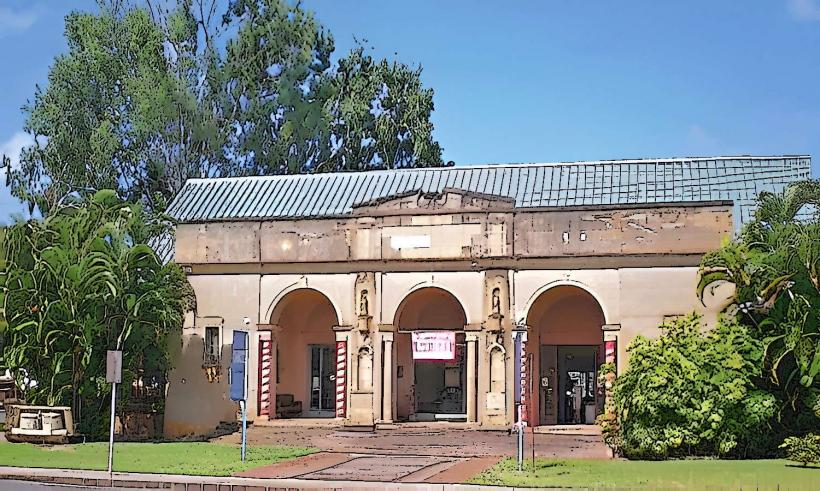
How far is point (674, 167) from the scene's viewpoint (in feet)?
99.0

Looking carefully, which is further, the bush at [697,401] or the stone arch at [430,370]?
the stone arch at [430,370]

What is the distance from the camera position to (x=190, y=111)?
145 ft

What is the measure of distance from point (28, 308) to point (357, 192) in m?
10.1

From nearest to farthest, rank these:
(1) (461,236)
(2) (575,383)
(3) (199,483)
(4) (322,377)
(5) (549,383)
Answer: (3) (199,483)
(1) (461,236)
(5) (549,383)
(2) (575,383)
(4) (322,377)

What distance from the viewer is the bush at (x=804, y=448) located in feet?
66.4

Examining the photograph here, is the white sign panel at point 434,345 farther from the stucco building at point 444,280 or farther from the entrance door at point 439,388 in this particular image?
the entrance door at point 439,388

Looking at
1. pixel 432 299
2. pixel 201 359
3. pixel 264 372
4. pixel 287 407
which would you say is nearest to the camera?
pixel 264 372

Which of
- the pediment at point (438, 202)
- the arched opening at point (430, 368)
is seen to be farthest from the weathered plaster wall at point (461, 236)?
the arched opening at point (430, 368)

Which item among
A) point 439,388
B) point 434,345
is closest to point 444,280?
point 434,345

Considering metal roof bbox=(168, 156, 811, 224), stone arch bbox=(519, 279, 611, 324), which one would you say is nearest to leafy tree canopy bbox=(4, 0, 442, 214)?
metal roof bbox=(168, 156, 811, 224)

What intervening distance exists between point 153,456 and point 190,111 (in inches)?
919

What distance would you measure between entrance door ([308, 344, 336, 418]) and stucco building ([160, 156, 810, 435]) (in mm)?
49

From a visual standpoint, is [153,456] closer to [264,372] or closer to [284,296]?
[264,372]

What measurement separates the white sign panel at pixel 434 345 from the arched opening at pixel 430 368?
0.31 metres
